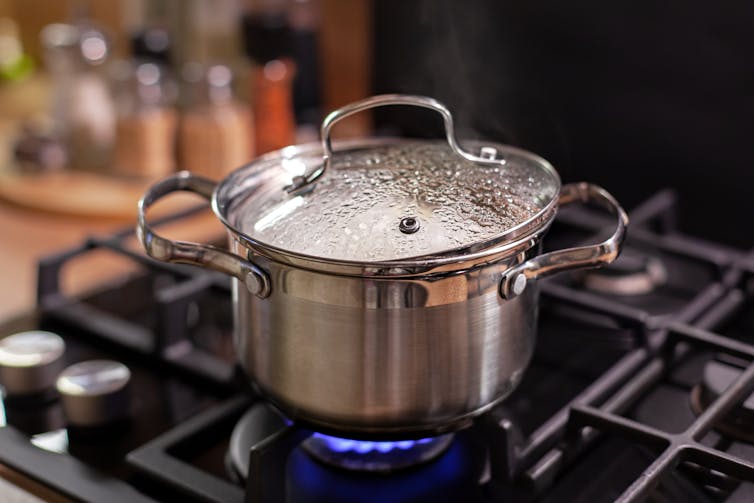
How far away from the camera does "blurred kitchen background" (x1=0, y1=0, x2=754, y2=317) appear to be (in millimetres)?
1112

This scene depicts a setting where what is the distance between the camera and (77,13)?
159cm

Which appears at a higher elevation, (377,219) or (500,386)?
(377,219)

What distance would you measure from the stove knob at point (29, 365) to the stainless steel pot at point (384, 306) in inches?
8.6

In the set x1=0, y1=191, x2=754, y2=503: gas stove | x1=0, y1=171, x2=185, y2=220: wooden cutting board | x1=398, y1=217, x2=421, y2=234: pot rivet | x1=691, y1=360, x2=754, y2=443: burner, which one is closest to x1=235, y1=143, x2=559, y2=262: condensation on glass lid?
x1=398, y1=217, x2=421, y2=234: pot rivet

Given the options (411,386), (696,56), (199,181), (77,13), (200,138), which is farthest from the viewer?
(77,13)

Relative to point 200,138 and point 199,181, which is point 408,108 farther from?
point 199,181

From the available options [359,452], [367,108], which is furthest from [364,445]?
[367,108]

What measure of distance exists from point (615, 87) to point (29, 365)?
0.73 metres

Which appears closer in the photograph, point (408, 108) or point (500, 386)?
point (500, 386)

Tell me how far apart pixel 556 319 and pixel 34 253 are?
2.04ft

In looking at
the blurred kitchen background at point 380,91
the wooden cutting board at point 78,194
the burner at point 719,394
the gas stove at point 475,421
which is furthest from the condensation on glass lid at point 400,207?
the wooden cutting board at point 78,194

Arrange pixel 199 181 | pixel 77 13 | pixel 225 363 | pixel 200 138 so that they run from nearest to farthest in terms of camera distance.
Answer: pixel 199 181 → pixel 225 363 → pixel 200 138 → pixel 77 13

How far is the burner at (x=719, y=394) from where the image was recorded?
0.75 metres

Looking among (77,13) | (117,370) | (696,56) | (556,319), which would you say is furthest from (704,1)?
(77,13)
